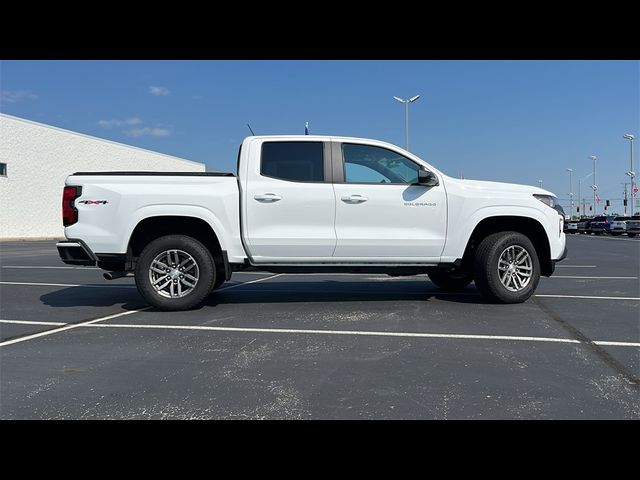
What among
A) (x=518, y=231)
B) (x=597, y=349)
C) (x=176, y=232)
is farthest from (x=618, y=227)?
(x=176, y=232)

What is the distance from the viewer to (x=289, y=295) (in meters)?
6.99

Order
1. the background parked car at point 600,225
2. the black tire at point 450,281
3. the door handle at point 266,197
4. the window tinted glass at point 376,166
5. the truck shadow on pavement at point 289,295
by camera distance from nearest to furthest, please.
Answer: the door handle at point 266,197 → the window tinted glass at point 376,166 → the truck shadow on pavement at point 289,295 → the black tire at point 450,281 → the background parked car at point 600,225

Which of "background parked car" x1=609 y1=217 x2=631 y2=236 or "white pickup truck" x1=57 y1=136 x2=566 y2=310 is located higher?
"white pickup truck" x1=57 y1=136 x2=566 y2=310

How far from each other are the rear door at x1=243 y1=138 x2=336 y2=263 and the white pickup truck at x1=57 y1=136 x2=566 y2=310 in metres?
0.01

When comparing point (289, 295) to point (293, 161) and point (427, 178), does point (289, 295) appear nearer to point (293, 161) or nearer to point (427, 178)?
A: point (293, 161)

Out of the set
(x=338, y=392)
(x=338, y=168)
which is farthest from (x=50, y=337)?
(x=338, y=168)

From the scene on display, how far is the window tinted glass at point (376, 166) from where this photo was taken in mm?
5871

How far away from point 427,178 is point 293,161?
1.66 m

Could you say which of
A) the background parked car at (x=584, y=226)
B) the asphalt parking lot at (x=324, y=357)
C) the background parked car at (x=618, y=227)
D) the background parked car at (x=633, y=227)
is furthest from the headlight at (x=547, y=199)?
the background parked car at (x=584, y=226)

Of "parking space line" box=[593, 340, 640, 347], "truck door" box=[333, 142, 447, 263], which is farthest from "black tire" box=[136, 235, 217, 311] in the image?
"parking space line" box=[593, 340, 640, 347]

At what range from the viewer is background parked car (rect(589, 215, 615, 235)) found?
123 ft

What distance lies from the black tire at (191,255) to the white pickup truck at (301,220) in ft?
0.04

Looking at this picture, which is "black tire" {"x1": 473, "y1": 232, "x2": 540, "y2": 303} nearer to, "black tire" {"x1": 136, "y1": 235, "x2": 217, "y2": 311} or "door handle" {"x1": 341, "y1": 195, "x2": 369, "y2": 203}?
"door handle" {"x1": 341, "y1": 195, "x2": 369, "y2": 203}

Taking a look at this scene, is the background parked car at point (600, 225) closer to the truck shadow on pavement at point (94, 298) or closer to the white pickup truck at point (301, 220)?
the white pickup truck at point (301, 220)
